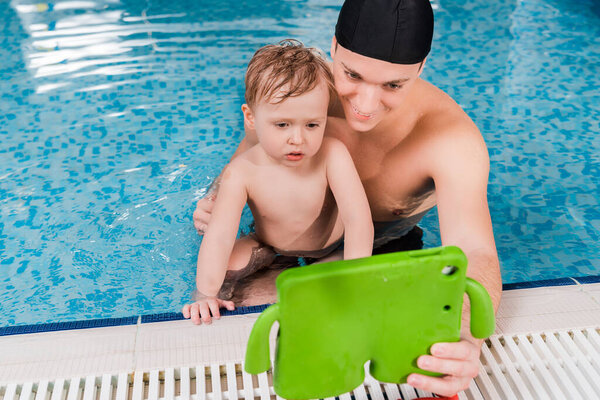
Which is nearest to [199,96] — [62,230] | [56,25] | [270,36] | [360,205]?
[270,36]

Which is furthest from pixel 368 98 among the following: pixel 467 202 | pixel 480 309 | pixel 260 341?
pixel 260 341

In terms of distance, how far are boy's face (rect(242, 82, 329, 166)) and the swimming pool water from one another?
125 centimetres

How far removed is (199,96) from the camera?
4.30m

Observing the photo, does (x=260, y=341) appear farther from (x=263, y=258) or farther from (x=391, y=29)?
(x=263, y=258)

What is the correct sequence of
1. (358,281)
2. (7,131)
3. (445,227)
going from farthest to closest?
(7,131), (445,227), (358,281)

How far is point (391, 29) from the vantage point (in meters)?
1.62

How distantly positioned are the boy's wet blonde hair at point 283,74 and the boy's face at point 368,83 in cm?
5

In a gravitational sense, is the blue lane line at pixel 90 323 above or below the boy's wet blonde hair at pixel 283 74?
below

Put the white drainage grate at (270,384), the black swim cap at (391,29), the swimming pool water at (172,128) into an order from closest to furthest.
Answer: the white drainage grate at (270,384), the black swim cap at (391,29), the swimming pool water at (172,128)

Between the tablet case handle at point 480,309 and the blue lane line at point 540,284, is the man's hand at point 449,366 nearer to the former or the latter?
the tablet case handle at point 480,309

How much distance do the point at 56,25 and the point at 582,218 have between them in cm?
507

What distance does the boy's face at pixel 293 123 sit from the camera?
166 cm

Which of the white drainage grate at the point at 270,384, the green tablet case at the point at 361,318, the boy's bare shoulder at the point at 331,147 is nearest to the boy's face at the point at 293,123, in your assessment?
the boy's bare shoulder at the point at 331,147

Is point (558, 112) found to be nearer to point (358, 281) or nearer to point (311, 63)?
point (311, 63)
